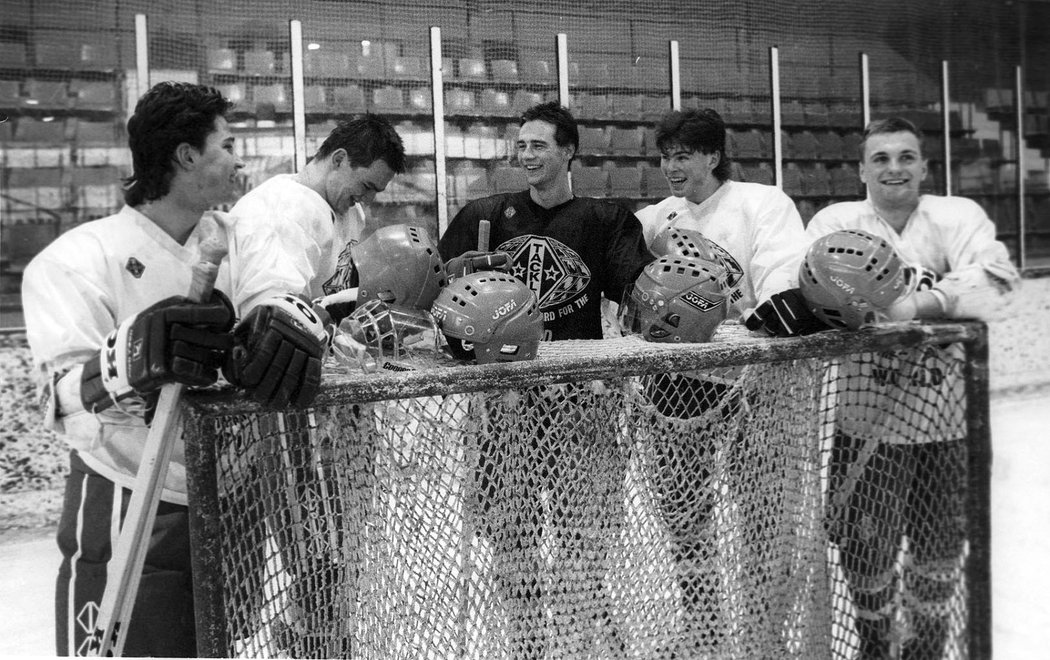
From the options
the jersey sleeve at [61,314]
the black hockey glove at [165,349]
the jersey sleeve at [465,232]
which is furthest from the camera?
the jersey sleeve at [465,232]

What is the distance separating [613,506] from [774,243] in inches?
36.6

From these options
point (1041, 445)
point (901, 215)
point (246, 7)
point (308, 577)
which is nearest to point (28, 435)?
point (246, 7)

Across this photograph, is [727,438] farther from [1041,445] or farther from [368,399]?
[1041,445]

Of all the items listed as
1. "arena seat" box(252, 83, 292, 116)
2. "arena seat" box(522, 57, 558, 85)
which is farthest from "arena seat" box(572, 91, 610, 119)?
"arena seat" box(252, 83, 292, 116)

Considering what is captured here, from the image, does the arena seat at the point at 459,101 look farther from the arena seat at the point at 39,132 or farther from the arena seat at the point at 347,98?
the arena seat at the point at 39,132

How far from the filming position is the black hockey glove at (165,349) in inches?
40.9

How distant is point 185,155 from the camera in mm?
1339

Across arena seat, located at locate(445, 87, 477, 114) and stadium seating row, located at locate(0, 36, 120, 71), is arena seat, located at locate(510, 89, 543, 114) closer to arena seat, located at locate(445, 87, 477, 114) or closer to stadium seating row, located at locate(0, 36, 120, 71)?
arena seat, located at locate(445, 87, 477, 114)

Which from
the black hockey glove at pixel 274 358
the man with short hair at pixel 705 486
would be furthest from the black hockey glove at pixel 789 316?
the black hockey glove at pixel 274 358

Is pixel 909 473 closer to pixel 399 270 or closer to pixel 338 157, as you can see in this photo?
pixel 399 270

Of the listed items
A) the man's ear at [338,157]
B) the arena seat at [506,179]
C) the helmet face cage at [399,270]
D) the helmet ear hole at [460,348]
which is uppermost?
the arena seat at [506,179]

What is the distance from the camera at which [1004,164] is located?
3943mm

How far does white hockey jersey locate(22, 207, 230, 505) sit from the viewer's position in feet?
3.96

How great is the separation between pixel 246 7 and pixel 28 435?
5.79 ft
